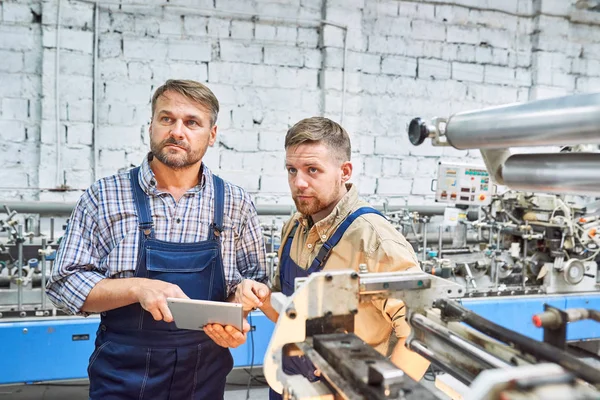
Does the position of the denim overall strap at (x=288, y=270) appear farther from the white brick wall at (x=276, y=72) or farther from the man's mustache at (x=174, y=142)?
the white brick wall at (x=276, y=72)

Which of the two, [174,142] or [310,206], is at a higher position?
[174,142]

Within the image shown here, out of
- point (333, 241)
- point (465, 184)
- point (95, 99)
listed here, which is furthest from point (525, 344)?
point (95, 99)

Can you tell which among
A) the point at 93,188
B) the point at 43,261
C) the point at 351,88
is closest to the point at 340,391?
the point at 93,188

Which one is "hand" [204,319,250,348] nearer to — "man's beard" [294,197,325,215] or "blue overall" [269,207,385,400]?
"blue overall" [269,207,385,400]

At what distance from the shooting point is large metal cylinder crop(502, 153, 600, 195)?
77 cm

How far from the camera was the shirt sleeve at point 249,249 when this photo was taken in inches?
67.2

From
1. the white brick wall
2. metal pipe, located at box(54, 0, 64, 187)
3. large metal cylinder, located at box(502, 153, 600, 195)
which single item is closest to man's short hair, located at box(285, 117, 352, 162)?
large metal cylinder, located at box(502, 153, 600, 195)

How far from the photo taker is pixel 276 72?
3.87 metres

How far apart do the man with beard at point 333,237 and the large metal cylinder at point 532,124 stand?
0.51 metres

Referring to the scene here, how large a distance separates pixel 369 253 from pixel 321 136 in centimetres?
41

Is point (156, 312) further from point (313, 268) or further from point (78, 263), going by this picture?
point (313, 268)

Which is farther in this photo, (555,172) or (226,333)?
(226,333)

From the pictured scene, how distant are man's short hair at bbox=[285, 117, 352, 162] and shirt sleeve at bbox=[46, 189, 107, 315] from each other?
66 cm

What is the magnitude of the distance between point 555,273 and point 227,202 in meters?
2.61
